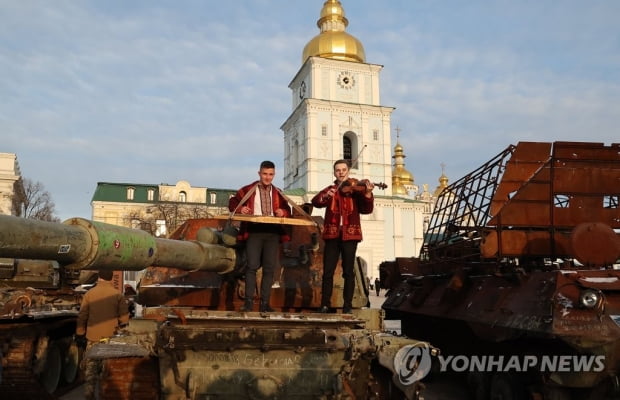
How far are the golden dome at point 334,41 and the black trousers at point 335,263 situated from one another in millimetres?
39510

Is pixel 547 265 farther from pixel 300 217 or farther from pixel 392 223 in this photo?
pixel 392 223

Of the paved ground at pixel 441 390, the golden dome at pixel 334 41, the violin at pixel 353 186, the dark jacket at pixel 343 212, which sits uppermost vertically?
the golden dome at pixel 334 41

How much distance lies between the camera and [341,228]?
5.39 meters

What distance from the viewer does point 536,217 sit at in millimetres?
6863

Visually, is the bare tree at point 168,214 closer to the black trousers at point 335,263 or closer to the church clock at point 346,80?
the church clock at point 346,80

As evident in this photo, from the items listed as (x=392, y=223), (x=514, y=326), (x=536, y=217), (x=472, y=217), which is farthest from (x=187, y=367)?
(x=392, y=223)

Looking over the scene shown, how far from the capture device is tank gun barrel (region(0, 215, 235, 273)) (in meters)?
2.67

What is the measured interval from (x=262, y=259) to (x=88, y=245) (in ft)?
7.37

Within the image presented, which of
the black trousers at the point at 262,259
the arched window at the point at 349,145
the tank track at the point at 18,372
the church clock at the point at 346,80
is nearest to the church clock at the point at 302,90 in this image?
the church clock at the point at 346,80

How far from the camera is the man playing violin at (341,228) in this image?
535 centimetres

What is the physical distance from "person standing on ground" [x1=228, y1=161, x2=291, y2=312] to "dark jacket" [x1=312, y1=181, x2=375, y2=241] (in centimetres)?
36

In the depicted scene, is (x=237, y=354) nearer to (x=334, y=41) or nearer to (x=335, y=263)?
(x=335, y=263)

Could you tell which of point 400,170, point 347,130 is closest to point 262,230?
point 347,130

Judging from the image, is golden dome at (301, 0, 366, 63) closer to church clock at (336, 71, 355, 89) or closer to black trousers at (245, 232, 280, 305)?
church clock at (336, 71, 355, 89)
